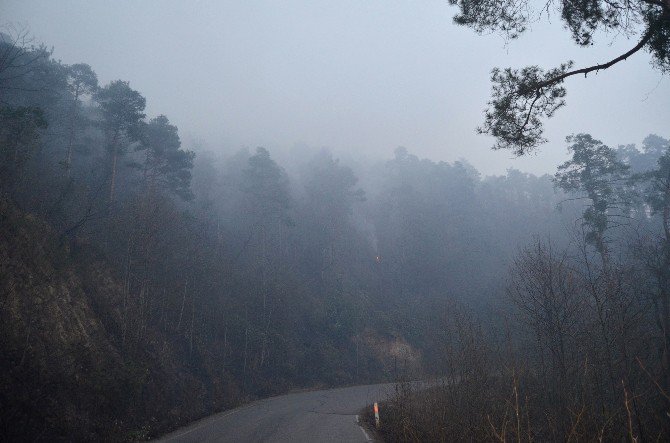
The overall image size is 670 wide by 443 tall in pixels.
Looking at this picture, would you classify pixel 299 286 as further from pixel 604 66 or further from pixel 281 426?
pixel 604 66

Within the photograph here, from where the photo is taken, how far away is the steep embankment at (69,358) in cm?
835

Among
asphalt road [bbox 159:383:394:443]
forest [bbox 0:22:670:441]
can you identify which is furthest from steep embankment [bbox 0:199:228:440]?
asphalt road [bbox 159:383:394:443]

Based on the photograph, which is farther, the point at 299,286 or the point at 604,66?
the point at 299,286

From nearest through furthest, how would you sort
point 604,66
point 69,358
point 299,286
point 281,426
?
point 604,66 < point 69,358 < point 281,426 < point 299,286

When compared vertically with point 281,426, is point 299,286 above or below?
above

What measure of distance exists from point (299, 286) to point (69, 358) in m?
24.6

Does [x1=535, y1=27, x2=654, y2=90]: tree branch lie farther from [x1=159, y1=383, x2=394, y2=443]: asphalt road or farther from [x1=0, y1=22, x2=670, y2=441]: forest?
[x1=159, y1=383, x2=394, y2=443]: asphalt road

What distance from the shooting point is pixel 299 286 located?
34875 mm

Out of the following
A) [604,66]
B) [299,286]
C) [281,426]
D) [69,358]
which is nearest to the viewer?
[604,66]

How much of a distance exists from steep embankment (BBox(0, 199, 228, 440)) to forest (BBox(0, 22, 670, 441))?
74 millimetres

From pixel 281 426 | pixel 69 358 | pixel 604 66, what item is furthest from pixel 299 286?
pixel 604 66

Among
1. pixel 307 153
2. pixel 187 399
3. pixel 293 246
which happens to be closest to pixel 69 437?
pixel 187 399

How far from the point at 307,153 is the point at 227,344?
5336cm

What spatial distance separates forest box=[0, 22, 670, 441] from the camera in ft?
28.5
